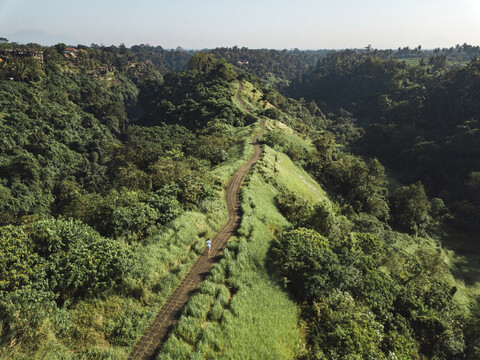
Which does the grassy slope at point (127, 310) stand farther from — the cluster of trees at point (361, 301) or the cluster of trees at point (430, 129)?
the cluster of trees at point (430, 129)

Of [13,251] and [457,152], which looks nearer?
[13,251]

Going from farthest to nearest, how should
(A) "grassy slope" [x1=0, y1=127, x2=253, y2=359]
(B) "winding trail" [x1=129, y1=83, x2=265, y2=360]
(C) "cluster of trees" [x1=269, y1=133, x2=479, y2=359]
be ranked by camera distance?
(C) "cluster of trees" [x1=269, y1=133, x2=479, y2=359] < (B) "winding trail" [x1=129, y1=83, x2=265, y2=360] < (A) "grassy slope" [x1=0, y1=127, x2=253, y2=359]

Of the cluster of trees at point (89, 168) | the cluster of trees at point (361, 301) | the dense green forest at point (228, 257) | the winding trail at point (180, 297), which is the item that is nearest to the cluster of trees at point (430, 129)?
the dense green forest at point (228, 257)

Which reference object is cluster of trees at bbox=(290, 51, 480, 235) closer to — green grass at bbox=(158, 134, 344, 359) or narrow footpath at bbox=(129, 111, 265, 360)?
narrow footpath at bbox=(129, 111, 265, 360)

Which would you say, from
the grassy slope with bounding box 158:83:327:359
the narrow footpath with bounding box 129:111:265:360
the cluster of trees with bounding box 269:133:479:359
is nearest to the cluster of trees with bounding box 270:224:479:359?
the cluster of trees with bounding box 269:133:479:359

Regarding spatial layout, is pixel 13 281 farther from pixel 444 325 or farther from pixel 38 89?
pixel 38 89

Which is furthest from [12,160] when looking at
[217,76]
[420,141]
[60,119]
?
[420,141]

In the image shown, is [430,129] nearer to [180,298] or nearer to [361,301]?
[361,301]

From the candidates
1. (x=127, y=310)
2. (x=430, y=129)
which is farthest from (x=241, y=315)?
(x=430, y=129)
